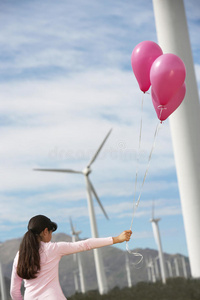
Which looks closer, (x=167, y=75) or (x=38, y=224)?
(x=38, y=224)

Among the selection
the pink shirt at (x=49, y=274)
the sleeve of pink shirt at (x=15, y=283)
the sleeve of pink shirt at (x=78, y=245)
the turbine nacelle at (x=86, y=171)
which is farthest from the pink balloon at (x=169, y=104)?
the turbine nacelle at (x=86, y=171)

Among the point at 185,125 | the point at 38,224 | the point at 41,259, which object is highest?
the point at 185,125

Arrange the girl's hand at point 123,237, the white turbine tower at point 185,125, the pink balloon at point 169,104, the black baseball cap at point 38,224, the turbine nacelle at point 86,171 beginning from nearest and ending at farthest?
the black baseball cap at point 38,224 < the girl's hand at point 123,237 < the pink balloon at point 169,104 < the white turbine tower at point 185,125 < the turbine nacelle at point 86,171

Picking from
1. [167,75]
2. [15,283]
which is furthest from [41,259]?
[167,75]

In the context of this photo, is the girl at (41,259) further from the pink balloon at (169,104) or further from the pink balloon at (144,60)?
the pink balloon at (144,60)

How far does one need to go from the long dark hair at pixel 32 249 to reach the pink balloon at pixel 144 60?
466 centimetres

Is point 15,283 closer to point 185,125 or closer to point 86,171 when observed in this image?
point 185,125

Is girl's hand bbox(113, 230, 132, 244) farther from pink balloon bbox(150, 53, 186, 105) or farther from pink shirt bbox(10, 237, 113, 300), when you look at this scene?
pink balloon bbox(150, 53, 186, 105)

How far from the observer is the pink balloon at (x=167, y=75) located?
909 centimetres

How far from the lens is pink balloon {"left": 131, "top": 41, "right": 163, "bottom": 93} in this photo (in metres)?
10.2

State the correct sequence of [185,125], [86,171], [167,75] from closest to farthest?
[167,75], [185,125], [86,171]

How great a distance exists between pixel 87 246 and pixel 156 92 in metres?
3.89

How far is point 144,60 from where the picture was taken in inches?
403

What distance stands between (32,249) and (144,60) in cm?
503
